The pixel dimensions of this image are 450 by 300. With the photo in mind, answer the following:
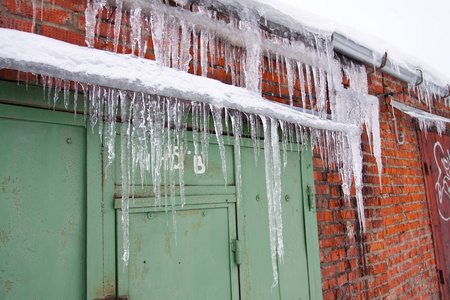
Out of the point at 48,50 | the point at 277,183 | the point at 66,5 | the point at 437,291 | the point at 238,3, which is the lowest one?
the point at 437,291

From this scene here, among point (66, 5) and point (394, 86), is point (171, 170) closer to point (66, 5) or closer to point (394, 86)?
point (66, 5)

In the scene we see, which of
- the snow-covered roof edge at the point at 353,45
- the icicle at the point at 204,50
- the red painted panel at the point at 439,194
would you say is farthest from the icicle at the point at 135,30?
the red painted panel at the point at 439,194

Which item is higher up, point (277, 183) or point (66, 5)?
point (66, 5)

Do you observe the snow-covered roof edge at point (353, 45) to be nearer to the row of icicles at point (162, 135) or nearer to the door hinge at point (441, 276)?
the row of icicles at point (162, 135)

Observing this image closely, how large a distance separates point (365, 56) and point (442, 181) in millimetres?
2415

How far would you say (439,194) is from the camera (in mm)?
3816

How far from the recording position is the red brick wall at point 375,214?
5.29ft

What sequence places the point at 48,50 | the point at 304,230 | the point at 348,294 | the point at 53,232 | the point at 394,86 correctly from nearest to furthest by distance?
the point at 48,50 → the point at 53,232 → the point at 304,230 → the point at 348,294 → the point at 394,86

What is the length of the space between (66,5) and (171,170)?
104 cm

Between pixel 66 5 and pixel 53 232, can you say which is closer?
pixel 53 232

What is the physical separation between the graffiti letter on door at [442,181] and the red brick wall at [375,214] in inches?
14.4

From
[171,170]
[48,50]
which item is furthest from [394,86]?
[48,50]

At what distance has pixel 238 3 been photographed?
191cm

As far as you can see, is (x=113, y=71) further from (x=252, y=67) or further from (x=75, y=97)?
(x=252, y=67)
